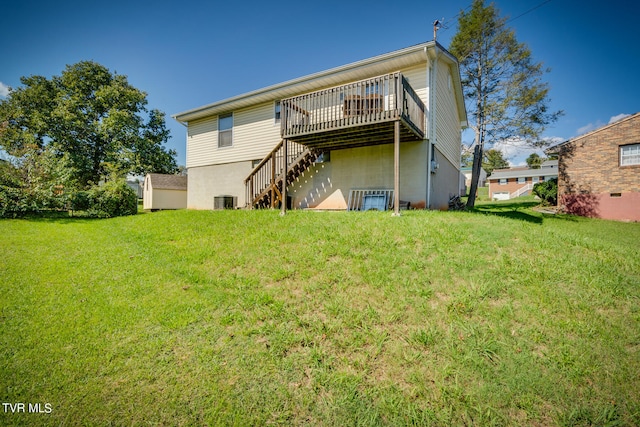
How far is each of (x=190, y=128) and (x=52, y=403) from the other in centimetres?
1460

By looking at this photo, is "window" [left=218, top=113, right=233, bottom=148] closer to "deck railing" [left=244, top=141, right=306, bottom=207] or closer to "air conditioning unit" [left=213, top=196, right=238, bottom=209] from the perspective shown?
"air conditioning unit" [left=213, top=196, right=238, bottom=209]

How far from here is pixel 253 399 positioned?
2295 mm

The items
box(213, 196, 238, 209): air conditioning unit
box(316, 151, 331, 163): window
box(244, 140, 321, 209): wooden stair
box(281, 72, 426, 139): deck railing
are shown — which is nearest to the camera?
box(281, 72, 426, 139): deck railing

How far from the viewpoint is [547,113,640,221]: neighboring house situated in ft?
43.1

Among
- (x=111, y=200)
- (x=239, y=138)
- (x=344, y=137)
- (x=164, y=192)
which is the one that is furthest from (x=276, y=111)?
(x=164, y=192)

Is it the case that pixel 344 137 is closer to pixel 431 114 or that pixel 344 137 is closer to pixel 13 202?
pixel 431 114

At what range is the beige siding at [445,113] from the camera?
32.7 feet

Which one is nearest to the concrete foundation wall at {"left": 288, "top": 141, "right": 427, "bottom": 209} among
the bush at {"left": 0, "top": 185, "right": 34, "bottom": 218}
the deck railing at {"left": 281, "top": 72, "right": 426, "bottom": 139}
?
the deck railing at {"left": 281, "top": 72, "right": 426, "bottom": 139}

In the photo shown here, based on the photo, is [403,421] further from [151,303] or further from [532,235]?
[532,235]

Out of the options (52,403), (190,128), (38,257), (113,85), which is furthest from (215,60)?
(113,85)

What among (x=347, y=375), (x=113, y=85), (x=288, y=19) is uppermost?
(x=113, y=85)

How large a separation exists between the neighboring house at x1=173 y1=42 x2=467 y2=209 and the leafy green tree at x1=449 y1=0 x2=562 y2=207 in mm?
4723

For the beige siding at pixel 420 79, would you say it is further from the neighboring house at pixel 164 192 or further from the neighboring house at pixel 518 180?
the neighboring house at pixel 518 180

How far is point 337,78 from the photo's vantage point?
989 cm
